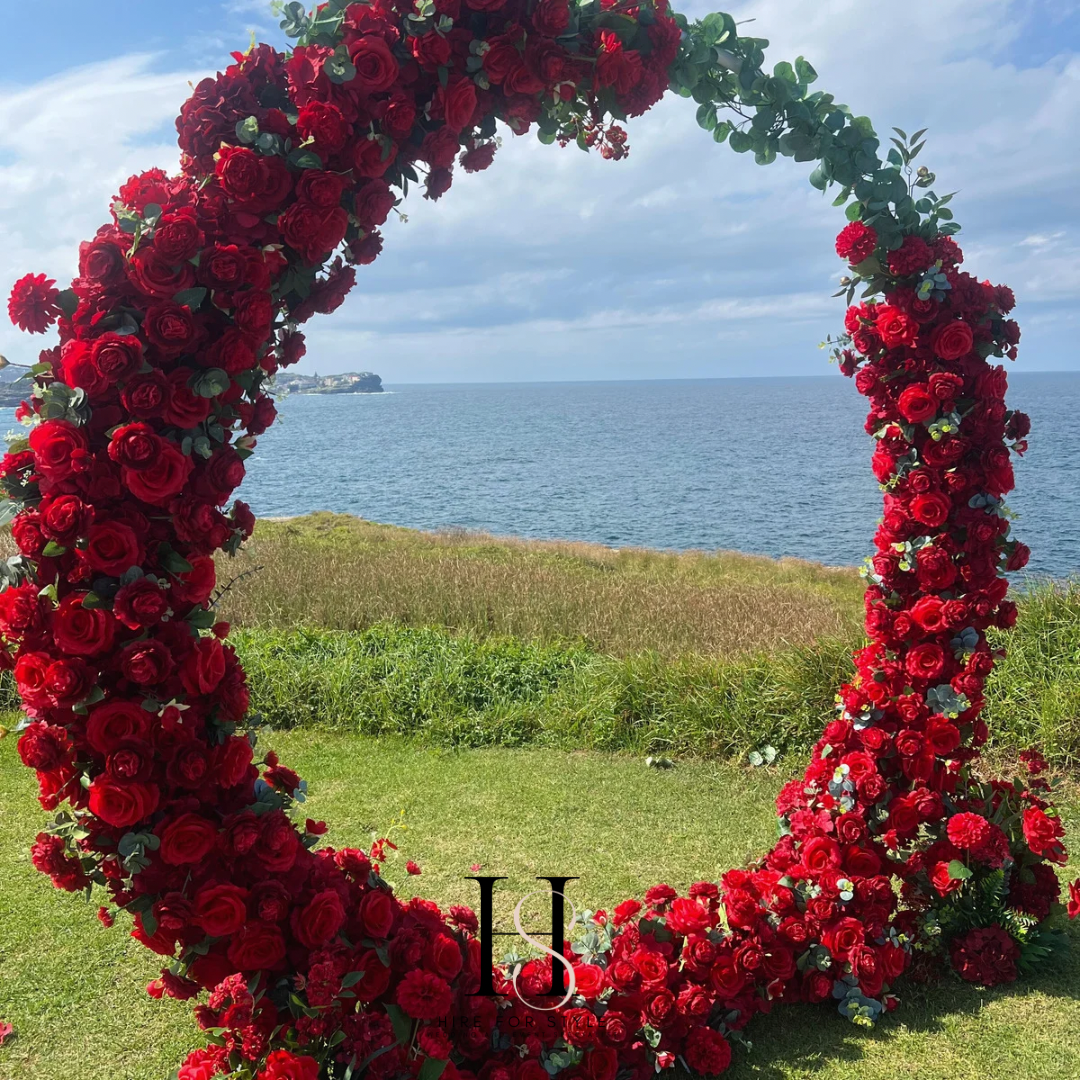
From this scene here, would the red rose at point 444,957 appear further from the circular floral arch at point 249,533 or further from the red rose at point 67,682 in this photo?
the red rose at point 67,682

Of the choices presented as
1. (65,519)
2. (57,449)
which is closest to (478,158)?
(57,449)

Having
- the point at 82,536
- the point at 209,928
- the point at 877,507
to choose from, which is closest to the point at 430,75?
the point at 82,536

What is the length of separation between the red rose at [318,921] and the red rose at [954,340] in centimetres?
296

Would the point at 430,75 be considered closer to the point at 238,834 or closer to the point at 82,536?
the point at 82,536

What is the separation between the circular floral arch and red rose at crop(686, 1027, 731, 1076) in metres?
0.01

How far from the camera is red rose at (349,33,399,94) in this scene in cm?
262

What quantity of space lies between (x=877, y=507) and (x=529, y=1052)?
4168 centimetres

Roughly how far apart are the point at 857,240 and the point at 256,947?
10.8 feet

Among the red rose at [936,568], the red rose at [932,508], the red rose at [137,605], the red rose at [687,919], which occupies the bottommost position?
the red rose at [687,919]

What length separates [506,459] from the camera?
71812mm

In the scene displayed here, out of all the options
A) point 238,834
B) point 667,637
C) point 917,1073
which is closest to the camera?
point 238,834

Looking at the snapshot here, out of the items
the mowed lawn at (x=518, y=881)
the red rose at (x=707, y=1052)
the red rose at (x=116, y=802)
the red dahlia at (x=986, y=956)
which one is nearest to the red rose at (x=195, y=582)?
the red rose at (x=116, y=802)

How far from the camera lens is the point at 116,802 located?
7.89ft

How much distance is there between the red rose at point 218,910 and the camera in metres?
2.50
